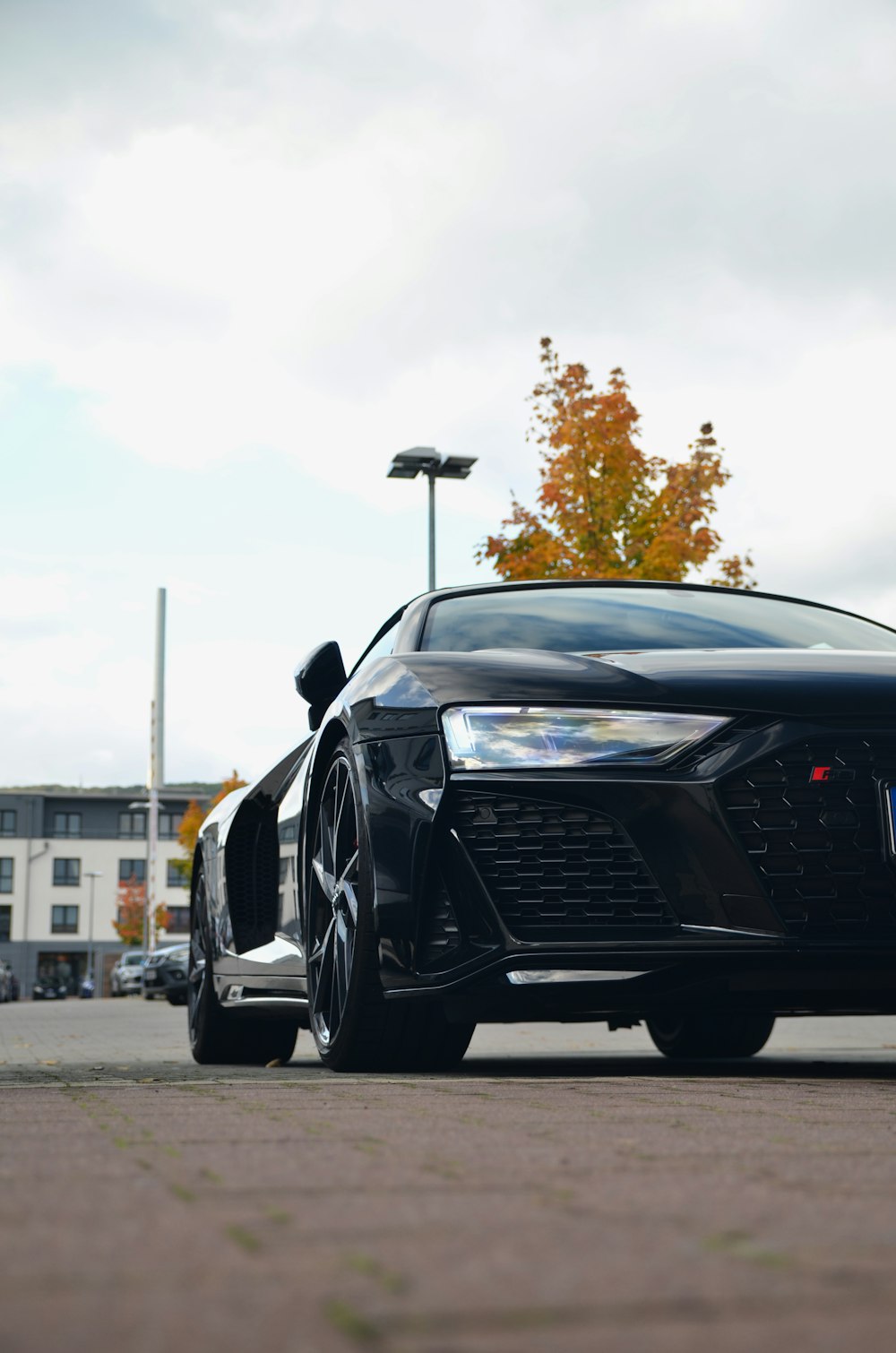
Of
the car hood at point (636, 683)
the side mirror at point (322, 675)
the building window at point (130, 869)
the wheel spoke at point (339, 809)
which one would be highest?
the side mirror at point (322, 675)

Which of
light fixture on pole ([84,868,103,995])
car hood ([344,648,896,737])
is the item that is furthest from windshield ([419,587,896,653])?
light fixture on pole ([84,868,103,995])

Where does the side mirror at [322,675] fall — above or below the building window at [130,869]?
above

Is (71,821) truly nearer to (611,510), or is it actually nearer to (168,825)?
(168,825)

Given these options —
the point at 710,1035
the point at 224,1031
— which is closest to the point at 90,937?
the point at 224,1031

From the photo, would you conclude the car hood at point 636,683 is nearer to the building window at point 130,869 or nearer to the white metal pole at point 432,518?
the white metal pole at point 432,518

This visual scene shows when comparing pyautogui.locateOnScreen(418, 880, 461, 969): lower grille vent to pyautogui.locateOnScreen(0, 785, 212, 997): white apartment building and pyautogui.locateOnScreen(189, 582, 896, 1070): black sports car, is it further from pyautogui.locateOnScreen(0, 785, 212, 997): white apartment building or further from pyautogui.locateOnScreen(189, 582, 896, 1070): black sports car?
pyautogui.locateOnScreen(0, 785, 212, 997): white apartment building

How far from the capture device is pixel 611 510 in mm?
17422

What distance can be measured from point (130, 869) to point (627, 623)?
88.8 m

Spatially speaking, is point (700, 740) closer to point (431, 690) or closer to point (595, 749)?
point (595, 749)

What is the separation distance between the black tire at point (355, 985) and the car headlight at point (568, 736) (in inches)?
17.4

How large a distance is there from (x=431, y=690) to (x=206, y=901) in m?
2.98

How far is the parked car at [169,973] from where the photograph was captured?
86.6ft

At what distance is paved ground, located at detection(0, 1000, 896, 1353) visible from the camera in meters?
1.29

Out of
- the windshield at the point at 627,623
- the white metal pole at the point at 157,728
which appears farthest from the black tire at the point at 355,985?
the white metal pole at the point at 157,728
